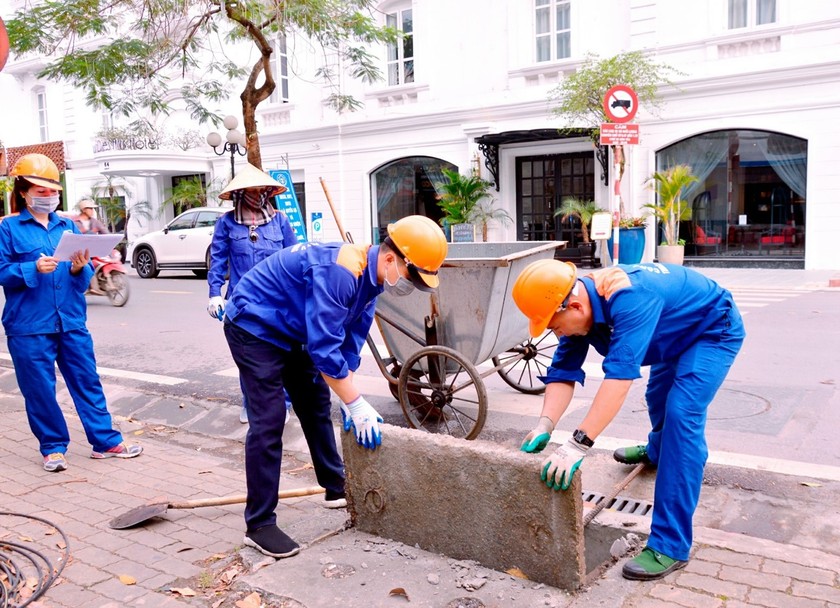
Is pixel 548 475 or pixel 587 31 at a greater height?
pixel 587 31

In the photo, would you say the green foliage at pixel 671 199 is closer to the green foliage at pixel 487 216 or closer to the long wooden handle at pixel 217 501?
the green foliage at pixel 487 216

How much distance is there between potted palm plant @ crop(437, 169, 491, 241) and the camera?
60.0 ft

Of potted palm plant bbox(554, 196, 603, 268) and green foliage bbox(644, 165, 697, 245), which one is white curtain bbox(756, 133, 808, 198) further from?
potted palm plant bbox(554, 196, 603, 268)

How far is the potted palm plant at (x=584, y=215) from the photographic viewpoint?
16.6 metres

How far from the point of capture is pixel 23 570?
3.50m

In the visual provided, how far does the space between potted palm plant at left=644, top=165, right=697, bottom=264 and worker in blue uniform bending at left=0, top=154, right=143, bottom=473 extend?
12.5 m

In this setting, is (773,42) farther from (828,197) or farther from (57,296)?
(57,296)

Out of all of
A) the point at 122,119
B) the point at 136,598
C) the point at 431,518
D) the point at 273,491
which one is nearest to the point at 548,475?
the point at 431,518

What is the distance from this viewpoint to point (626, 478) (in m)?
4.12

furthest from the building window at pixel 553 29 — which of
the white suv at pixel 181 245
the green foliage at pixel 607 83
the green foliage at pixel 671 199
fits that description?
the white suv at pixel 181 245

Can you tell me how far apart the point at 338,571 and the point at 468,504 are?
2.07 feet

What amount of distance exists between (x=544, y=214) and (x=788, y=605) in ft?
52.9

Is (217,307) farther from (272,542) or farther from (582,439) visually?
(582,439)

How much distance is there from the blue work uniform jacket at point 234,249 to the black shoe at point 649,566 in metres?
3.39
